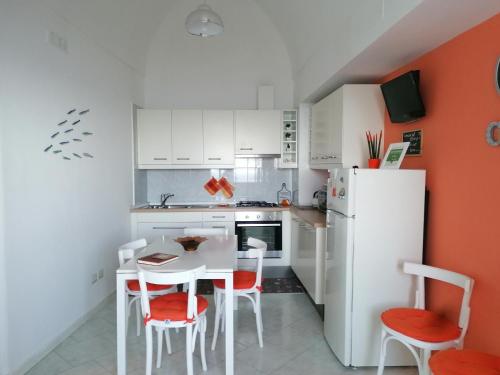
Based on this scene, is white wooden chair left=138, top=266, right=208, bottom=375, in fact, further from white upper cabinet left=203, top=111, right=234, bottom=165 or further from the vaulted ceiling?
white upper cabinet left=203, top=111, right=234, bottom=165

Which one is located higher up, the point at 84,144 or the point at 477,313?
the point at 84,144

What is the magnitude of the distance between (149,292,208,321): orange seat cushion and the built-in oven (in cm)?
211

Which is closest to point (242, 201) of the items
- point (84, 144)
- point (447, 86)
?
point (84, 144)

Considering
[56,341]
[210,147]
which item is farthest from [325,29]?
[56,341]

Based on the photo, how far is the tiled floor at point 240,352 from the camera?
8.07ft

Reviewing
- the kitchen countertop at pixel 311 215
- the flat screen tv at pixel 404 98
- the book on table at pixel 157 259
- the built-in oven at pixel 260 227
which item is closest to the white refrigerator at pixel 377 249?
the flat screen tv at pixel 404 98

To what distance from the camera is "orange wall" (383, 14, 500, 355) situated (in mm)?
1925

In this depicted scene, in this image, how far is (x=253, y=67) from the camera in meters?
4.96

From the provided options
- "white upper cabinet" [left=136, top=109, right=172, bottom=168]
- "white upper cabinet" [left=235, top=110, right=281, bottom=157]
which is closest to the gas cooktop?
"white upper cabinet" [left=235, top=110, right=281, bottom=157]

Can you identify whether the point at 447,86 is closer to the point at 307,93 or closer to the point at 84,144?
the point at 307,93

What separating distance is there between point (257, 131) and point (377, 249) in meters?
2.71

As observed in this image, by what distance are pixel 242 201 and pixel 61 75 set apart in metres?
2.89

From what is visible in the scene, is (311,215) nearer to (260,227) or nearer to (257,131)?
(260,227)

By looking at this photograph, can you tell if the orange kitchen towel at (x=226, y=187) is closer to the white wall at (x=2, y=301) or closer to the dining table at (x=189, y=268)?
the dining table at (x=189, y=268)
